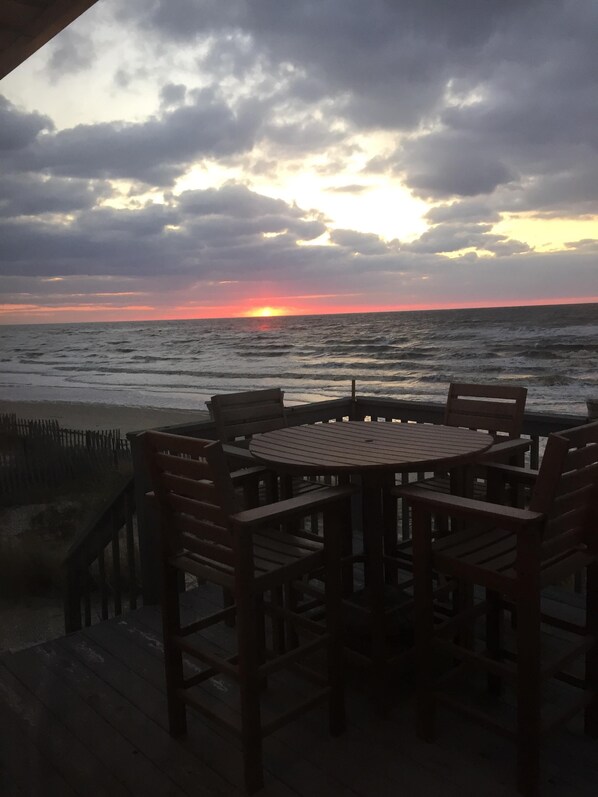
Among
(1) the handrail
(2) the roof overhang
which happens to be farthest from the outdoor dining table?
(2) the roof overhang

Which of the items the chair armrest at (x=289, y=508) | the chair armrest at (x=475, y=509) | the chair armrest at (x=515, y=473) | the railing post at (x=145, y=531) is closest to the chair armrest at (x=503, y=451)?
the chair armrest at (x=515, y=473)

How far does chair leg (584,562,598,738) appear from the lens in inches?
74.4

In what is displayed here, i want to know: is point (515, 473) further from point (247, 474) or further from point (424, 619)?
point (247, 474)

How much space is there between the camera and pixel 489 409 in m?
3.05

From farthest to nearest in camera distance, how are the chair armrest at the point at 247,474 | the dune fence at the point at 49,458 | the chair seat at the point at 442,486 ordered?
the dune fence at the point at 49,458 < the chair seat at the point at 442,486 < the chair armrest at the point at 247,474

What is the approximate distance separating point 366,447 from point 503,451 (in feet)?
1.96

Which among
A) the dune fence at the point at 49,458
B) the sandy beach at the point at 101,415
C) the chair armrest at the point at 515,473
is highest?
the chair armrest at the point at 515,473

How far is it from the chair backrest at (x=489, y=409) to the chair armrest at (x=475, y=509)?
111 cm

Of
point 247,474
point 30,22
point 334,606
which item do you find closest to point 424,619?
point 334,606

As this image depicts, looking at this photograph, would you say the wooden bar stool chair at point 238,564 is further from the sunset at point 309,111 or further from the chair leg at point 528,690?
the sunset at point 309,111

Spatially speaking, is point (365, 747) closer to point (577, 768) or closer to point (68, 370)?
point (577, 768)

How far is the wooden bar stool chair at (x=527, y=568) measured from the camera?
159cm

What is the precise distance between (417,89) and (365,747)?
22.9ft

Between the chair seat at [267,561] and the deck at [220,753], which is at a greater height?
the chair seat at [267,561]
